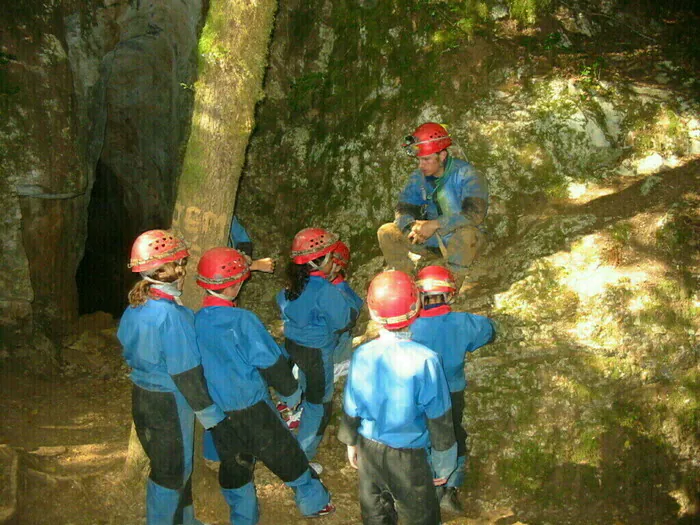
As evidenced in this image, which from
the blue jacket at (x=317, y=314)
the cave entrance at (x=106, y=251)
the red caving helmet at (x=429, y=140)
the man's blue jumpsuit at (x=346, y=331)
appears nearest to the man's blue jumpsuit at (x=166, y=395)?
the blue jacket at (x=317, y=314)

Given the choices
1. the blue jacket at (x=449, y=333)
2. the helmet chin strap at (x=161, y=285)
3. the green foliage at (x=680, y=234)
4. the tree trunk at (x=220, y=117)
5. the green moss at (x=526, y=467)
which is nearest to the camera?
the helmet chin strap at (x=161, y=285)

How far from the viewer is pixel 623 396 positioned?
5.28m

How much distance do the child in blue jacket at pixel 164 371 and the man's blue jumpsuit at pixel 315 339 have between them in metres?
1.28

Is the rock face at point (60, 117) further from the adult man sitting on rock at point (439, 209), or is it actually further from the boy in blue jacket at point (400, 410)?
the boy in blue jacket at point (400, 410)

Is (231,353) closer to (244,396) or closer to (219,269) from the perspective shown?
(244,396)

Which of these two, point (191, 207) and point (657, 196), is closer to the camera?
point (191, 207)

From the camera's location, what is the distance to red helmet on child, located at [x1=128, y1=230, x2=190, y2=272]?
4156 mm

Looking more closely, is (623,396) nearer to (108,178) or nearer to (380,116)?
(380,116)

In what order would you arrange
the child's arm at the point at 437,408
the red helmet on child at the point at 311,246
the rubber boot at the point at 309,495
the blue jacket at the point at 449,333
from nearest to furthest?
the child's arm at the point at 437,408 < the blue jacket at the point at 449,333 < the rubber boot at the point at 309,495 < the red helmet on child at the point at 311,246

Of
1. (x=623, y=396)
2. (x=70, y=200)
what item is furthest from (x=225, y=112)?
(x=70, y=200)

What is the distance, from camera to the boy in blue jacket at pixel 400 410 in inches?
143

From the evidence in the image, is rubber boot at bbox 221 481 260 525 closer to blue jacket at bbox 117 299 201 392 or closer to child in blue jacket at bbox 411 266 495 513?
blue jacket at bbox 117 299 201 392

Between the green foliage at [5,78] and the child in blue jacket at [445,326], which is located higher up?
the green foliage at [5,78]

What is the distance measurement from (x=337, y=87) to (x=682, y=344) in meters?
6.15
